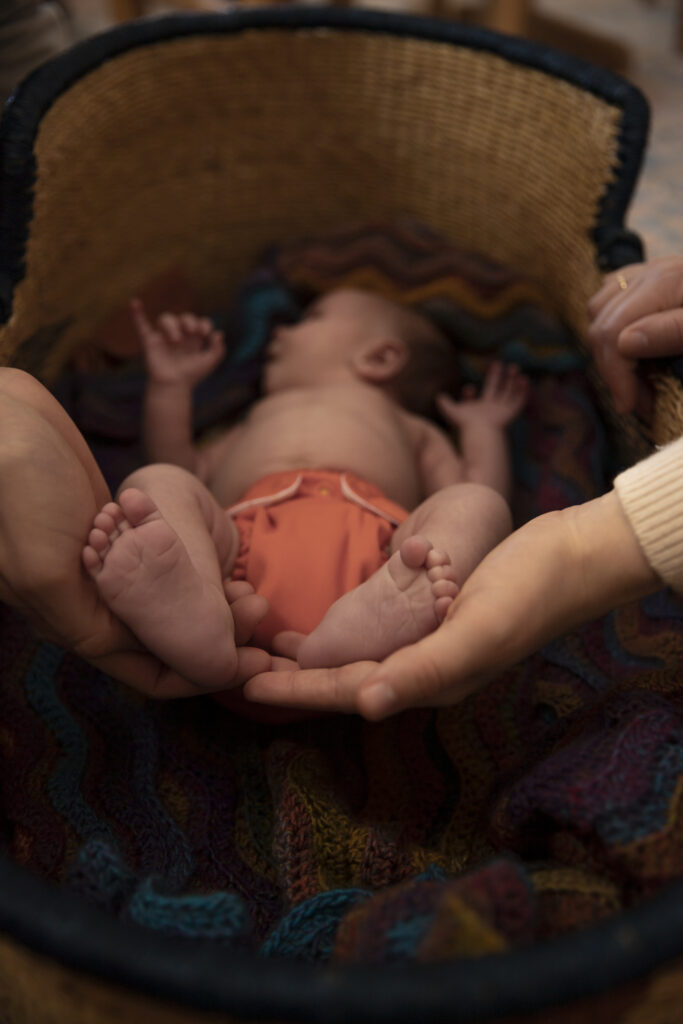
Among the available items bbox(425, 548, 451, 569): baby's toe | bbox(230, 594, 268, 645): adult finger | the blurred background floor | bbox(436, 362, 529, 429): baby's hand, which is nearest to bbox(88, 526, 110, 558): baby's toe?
bbox(230, 594, 268, 645): adult finger

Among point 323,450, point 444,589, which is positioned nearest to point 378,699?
point 444,589

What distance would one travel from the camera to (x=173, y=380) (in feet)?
3.73

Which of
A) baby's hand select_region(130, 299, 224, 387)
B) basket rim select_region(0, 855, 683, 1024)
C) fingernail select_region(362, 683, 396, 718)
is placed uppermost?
basket rim select_region(0, 855, 683, 1024)

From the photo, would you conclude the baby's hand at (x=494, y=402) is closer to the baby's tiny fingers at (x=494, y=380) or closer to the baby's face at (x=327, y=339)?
the baby's tiny fingers at (x=494, y=380)

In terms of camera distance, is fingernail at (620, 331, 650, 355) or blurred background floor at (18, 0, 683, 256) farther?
blurred background floor at (18, 0, 683, 256)

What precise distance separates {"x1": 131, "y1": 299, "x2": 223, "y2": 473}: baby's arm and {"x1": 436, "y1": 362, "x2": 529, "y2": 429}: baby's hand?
0.34 metres

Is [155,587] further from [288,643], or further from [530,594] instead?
[530,594]

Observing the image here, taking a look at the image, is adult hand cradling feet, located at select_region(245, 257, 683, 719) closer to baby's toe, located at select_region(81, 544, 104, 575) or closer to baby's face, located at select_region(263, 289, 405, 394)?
baby's toe, located at select_region(81, 544, 104, 575)

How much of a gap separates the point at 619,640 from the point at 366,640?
281 millimetres

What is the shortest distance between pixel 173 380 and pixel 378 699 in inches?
27.4

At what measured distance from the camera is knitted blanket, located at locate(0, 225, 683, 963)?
519 mm

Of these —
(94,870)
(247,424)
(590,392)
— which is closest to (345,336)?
(247,424)

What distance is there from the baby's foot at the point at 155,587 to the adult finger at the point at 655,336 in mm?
497

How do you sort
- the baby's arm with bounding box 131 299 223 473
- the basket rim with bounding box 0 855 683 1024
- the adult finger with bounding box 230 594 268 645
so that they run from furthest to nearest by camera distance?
the baby's arm with bounding box 131 299 223 473
the adult finger with bounding box 230 594 268 645
the basket rim with bounding box 0 855 683 1024
